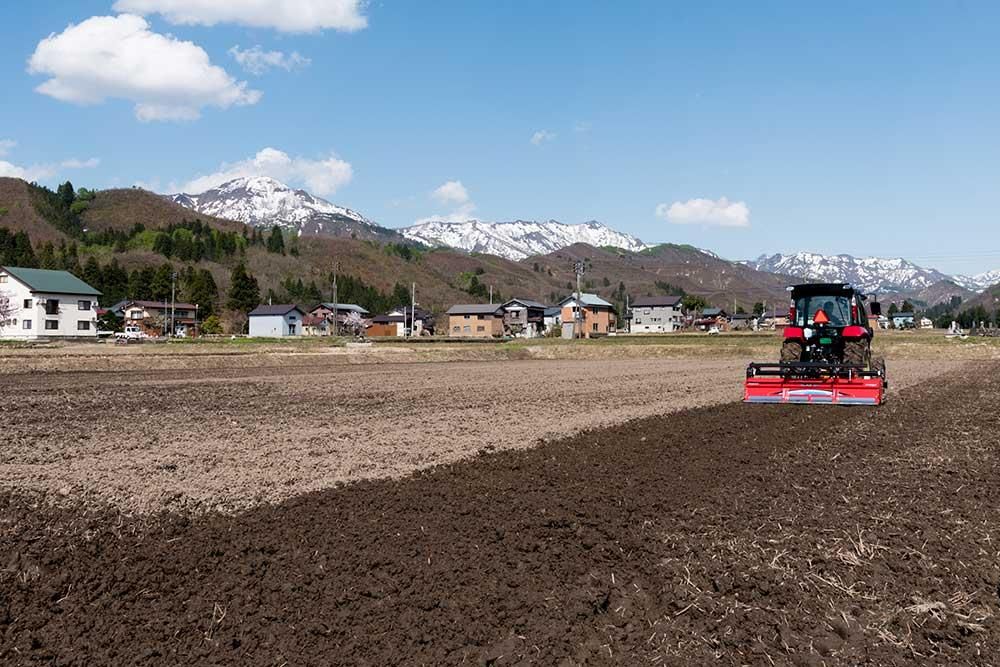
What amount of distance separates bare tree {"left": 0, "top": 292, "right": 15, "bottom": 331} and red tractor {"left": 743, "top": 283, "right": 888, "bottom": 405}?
79.1 metres

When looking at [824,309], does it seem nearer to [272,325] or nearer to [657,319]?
[272,325]

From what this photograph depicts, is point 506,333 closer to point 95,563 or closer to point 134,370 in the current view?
point 134,370

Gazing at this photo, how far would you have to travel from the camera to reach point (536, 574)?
6094 millimetres

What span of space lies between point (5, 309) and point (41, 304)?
319 centimetres

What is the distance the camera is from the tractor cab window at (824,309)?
63.0 ft

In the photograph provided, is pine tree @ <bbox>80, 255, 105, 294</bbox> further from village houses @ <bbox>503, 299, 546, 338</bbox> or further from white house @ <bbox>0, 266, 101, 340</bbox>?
village houses @ <bbox>503, 299, 546, 338</bbox>

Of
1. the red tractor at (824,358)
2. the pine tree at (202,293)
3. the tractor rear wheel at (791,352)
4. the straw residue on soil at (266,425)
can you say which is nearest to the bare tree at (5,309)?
the pine tree at (202,293)

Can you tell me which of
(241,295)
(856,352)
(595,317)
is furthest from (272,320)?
(856,352)

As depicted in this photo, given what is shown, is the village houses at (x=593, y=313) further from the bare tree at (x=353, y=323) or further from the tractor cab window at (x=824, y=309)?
the tractor cab window at (x=824, y=309)

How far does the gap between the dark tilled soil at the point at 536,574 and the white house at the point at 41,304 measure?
79353 mm

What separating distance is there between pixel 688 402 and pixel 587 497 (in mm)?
11510

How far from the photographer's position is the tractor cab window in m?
19.2

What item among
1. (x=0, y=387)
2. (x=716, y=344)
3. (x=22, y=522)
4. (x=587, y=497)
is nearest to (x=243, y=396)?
(x=0, y=387)

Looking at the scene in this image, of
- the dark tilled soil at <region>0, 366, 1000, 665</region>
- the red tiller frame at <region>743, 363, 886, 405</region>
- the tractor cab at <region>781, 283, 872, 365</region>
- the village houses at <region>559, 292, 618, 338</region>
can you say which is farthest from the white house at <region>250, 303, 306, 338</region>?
the dark tilled soil at <region>0, 366, 1000, 665</region>
